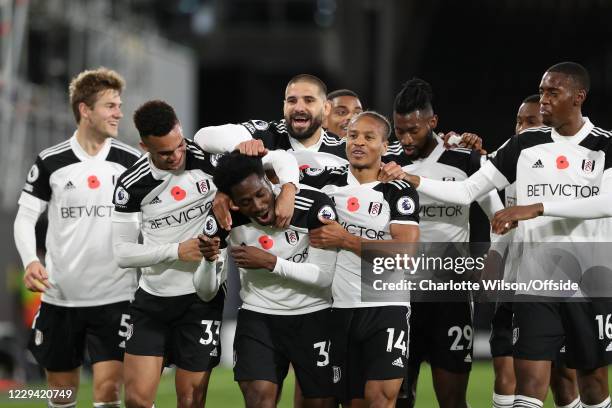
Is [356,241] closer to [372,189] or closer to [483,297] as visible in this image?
[372,189]

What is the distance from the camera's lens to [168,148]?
659 centimetres

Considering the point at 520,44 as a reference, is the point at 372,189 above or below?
below

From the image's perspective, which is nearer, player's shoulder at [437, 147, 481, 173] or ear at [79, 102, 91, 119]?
player's shoulder at [437, 147, 481, 173]

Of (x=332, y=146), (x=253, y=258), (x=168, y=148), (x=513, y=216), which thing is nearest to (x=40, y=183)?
(x=168, y=148)

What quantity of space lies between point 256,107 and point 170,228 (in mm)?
23488

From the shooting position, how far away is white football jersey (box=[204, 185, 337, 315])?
636 cm

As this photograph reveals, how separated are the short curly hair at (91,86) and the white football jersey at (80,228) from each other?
35cm

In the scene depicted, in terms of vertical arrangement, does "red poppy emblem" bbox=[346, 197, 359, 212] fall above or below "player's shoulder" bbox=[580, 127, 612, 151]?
below

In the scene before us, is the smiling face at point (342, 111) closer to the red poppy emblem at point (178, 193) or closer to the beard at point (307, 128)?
the beard at point (307, 128)

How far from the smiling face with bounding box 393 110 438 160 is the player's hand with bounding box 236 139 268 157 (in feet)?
3.43

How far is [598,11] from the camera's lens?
84.1 ft

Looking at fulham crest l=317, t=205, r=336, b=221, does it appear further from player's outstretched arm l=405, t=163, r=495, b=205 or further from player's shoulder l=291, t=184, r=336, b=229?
player's outstretched arm l=405, t=163, r=495, b=205

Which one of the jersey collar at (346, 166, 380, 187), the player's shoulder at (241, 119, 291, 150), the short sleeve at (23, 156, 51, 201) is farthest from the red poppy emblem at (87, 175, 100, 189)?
the jersey collar at (346, 166, 380, 187)

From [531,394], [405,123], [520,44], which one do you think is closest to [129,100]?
[520,44]
